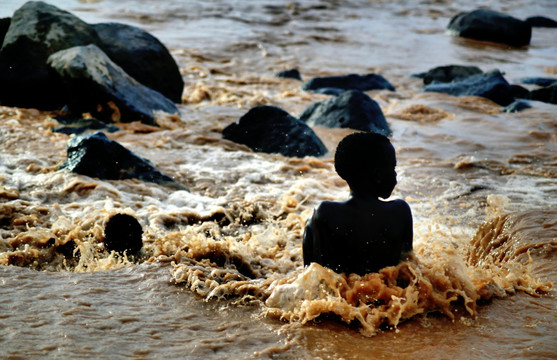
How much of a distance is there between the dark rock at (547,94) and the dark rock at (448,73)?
6.01 ft

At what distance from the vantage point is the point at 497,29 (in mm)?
17031

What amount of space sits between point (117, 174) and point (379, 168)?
409cm

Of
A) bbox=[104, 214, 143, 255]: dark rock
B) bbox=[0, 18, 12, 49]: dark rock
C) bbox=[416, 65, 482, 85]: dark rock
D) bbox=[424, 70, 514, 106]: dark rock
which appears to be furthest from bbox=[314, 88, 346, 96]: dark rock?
bbox=[104, 214, 143, 255]: dark rock

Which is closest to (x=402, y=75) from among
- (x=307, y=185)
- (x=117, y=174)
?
(x=307, y=185)

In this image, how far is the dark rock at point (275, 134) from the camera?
7.81m

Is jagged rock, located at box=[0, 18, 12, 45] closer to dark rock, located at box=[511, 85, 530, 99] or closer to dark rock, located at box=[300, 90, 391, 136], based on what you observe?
dark rock, located at box=[300, 90, 391, 136]

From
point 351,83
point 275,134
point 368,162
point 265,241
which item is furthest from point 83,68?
point 368,162

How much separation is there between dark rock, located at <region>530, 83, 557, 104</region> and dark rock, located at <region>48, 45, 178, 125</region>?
6.81m

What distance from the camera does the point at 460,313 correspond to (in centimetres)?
329

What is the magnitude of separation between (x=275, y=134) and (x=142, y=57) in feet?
10.5

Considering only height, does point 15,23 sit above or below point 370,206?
above

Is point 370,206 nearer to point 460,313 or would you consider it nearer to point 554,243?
point 460,313

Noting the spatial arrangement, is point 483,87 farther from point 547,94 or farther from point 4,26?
point 4,26

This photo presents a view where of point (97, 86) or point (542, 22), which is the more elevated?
point (542, 22)
